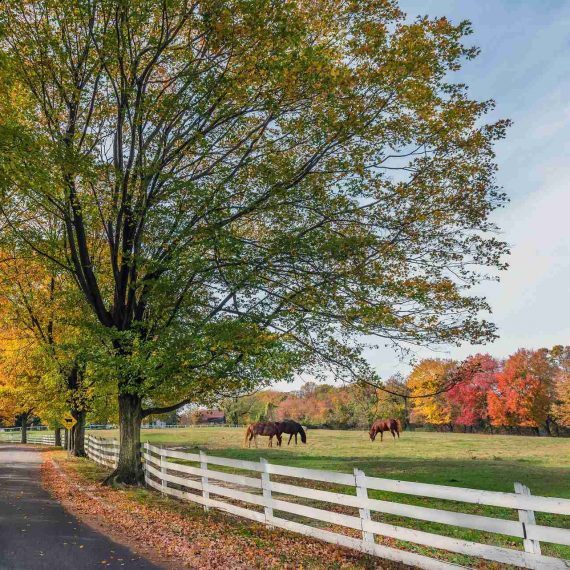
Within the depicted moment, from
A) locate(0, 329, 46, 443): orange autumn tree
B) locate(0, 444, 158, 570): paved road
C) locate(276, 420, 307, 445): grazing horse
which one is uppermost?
locate(0, 329, 46, 443): orange autumn tree

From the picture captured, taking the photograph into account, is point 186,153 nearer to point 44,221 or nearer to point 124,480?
point 44,221

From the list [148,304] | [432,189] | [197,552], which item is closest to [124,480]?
[148,304]

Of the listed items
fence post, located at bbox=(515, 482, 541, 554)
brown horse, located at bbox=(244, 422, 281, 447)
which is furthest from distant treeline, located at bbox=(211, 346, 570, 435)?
fence post, located at bbox=(515, 482, 541, 554)

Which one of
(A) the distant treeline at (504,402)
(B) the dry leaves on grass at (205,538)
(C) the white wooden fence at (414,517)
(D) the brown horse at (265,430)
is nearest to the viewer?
(C) the white wooden fence at (414,517)

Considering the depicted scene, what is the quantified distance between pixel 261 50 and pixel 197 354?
7759 millimetres

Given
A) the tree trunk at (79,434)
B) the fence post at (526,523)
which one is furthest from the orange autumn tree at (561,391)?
the fence post at (526,523)

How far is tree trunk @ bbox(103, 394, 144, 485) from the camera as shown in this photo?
645 inches

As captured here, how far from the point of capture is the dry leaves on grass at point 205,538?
7.58 meters

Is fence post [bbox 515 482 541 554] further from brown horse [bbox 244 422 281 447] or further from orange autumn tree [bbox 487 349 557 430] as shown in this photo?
orange autumn tree [bbox 487 349 557 430]

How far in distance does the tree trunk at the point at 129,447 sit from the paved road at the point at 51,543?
9.69 feet

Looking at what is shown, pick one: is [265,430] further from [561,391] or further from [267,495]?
[561,391]

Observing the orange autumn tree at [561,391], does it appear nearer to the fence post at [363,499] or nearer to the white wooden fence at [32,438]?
the white wooden fence at [32,438]

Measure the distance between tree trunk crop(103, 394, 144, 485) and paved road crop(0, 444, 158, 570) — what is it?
2.95 m

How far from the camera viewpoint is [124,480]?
16297 mm
